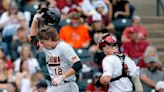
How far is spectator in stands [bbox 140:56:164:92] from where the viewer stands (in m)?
11.2

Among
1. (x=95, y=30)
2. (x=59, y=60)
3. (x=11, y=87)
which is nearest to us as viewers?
(x=59, y=60)

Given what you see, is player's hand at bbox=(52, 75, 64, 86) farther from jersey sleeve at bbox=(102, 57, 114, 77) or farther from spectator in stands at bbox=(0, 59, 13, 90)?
spectator in stands at bbox=(0, 59, 13, 90)

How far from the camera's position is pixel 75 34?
12625 mm

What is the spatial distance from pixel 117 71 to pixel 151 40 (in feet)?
23.1

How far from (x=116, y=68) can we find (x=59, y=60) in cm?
75

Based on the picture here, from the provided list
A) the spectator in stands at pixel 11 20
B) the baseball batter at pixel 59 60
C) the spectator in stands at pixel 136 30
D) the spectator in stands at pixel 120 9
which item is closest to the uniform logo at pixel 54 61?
the baseball batter at pixel 59 60

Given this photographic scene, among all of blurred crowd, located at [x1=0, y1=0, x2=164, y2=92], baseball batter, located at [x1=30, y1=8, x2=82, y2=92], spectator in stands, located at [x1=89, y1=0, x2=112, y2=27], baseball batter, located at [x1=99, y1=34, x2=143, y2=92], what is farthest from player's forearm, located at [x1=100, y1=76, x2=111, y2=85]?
spectator in stands, located at [x1=89, y1=0, x2=112, y2=27]

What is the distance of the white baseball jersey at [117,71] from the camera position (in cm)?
721

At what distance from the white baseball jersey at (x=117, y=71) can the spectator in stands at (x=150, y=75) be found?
3.85 meters

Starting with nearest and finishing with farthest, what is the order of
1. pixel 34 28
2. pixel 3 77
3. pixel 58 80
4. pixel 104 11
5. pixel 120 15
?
1. pixel 58 80
2. pixel 34 28
3. pixel 3 77
4. pixel 104 11
5. pixel 120 15

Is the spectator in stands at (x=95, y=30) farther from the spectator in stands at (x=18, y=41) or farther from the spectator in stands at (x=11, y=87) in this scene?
the spectator in stands at (x=11, y=87)

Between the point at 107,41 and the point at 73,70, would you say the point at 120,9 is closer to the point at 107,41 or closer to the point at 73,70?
the point at 107,41

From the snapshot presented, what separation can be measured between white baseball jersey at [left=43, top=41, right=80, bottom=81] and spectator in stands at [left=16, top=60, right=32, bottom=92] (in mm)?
3576

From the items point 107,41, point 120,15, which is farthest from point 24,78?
point 107,41
